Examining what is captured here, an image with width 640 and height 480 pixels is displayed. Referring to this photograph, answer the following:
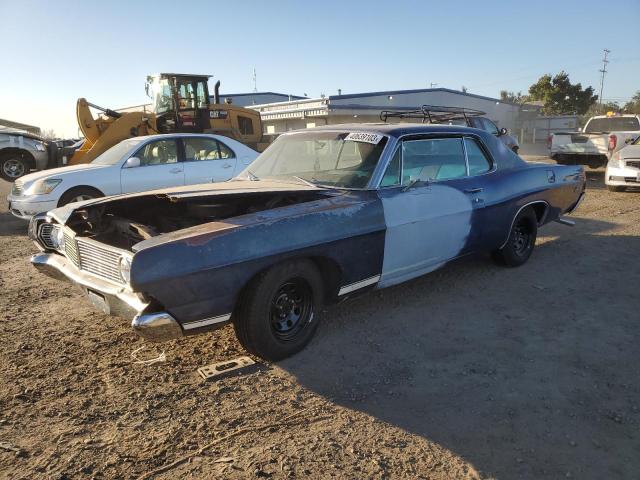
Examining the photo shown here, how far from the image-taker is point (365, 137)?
4.11m

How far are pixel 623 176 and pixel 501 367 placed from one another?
8943 millimetres

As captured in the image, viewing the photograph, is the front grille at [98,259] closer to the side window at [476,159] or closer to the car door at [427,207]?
the car door at [427,207]

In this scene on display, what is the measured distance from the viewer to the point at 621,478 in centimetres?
223

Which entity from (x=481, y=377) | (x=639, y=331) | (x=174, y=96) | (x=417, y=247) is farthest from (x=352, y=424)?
(x=174, y=96)

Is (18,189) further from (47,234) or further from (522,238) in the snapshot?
(522,238)

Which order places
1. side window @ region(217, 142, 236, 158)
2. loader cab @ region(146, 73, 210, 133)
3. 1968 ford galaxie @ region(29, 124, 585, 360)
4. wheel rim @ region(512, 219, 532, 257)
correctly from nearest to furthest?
1968 ford galaxie @ region(29, 124, 585, 360)
wheel rim @ region(512, 219, 532, 257)
side window @ region(217, 142, 236, 158)
loader cab @ region(146, 73, 210, 133)

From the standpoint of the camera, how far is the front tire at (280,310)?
120 inches

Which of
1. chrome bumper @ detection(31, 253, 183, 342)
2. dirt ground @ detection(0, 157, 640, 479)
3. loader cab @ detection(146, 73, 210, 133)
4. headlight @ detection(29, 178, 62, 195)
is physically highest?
loader cab @ detection(146, 73, 210, 133)

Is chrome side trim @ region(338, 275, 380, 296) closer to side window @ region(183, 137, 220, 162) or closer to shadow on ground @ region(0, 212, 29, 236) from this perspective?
side window @ region(183, 137, 220, 162)

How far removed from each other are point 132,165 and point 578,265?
624 cm

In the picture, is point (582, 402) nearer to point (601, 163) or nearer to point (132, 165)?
point (132, 165)

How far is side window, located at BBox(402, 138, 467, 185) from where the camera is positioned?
4.11 meters

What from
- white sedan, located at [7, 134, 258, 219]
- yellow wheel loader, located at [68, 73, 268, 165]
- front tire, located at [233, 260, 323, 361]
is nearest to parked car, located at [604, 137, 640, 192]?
white sedan, located at [7, 134, 258, 219]

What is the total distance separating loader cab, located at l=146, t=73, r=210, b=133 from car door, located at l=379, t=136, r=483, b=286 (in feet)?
33.6
